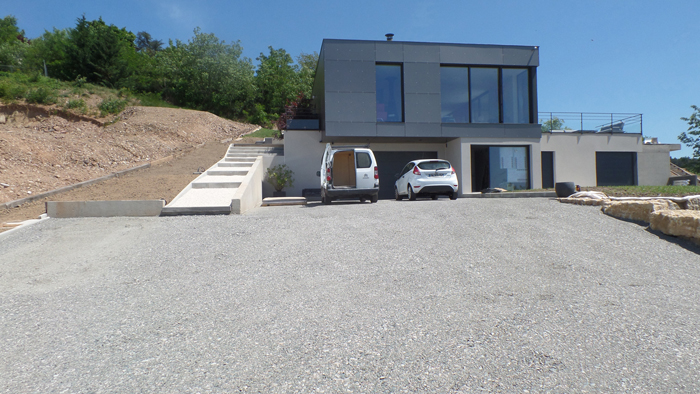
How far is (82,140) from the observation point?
15.9m

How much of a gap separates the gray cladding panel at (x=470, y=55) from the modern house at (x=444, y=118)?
4 centimetres

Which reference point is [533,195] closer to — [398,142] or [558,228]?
[398,142]

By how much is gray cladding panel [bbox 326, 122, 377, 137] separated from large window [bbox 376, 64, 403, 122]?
0.57 meters

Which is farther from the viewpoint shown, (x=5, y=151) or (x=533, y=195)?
(x=533, y=195)

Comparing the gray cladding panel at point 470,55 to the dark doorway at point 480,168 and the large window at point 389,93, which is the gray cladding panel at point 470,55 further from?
the dark doorway at point 480,168

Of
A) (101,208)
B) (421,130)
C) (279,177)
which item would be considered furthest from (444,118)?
(101,208)

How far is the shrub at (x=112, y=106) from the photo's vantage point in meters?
20.6

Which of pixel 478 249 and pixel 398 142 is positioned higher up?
pixel 398 142

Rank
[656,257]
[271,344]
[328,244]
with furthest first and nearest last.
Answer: [328,244] → [656,257] → [271,344]

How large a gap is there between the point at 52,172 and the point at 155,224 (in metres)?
8.15

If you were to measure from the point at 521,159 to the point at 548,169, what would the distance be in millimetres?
1837

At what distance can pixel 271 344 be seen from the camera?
290 centimetres

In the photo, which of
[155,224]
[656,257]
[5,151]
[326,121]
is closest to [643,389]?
[656,257]

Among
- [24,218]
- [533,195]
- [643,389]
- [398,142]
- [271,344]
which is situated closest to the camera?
[643,389]
